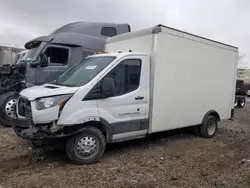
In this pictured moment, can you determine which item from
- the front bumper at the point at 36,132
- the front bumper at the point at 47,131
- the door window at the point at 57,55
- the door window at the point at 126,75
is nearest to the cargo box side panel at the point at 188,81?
the door window at the point at 126,75

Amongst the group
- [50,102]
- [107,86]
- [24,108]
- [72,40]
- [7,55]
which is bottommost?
[24,108]

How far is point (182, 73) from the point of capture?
695 cm

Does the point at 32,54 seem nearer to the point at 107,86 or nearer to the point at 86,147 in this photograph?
the point at 107,86

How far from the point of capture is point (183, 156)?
20.3ft

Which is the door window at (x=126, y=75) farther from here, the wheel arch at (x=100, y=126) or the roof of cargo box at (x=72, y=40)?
the roof of cargo box at (x=72, y=40)

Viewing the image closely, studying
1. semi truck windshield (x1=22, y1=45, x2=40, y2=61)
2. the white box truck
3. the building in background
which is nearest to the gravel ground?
the white box truck

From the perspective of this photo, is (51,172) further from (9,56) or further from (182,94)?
(9,56)

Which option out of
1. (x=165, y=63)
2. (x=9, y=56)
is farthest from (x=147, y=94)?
(x=9, y=56)

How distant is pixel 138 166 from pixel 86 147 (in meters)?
1.08

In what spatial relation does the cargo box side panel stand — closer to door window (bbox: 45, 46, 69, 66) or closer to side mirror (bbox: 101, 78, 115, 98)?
side mirror (bbox: 101, 78, 115, 98)

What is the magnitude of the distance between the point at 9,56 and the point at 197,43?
37.3 ft

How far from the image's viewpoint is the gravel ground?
4.56 m

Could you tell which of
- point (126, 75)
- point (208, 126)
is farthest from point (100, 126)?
point (208, 126)

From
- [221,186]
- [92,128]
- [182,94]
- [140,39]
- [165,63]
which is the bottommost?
[221,186]
